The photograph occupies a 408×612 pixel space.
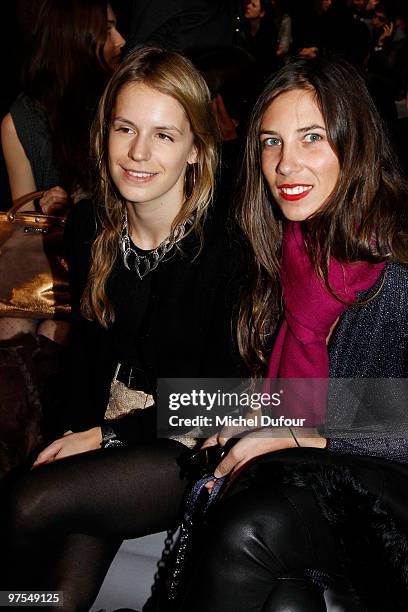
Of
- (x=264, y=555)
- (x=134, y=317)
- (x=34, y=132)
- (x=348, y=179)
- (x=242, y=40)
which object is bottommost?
(x=264, y=555)

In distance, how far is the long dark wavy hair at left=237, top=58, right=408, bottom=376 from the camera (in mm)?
1694

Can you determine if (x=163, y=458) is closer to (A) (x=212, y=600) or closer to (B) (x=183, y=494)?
(B) (x=183, y=494)

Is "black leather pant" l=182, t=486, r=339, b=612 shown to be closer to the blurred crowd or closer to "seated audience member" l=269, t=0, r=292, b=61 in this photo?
the blurred crowd

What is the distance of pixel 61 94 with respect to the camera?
262 cm

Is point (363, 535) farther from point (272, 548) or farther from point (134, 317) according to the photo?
point (134, 317)

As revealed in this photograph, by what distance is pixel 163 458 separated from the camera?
1791mm

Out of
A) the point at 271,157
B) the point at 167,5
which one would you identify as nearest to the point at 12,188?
the point at 167,5

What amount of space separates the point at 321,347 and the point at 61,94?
1373 millimetres

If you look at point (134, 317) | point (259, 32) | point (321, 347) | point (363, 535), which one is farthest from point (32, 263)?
point (259, 32)

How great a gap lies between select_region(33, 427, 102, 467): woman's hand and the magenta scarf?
483 mm

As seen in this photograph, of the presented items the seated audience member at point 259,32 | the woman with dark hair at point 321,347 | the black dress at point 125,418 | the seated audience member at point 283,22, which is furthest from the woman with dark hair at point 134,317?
the seated audience member at point 283,22

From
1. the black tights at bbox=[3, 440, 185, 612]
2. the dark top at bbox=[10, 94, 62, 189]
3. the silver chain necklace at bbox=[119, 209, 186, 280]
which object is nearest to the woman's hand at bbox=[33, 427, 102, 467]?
the black tights at bbox=[3, 440, 185, 612]

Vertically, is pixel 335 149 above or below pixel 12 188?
above

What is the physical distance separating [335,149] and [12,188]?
150 centimetres
